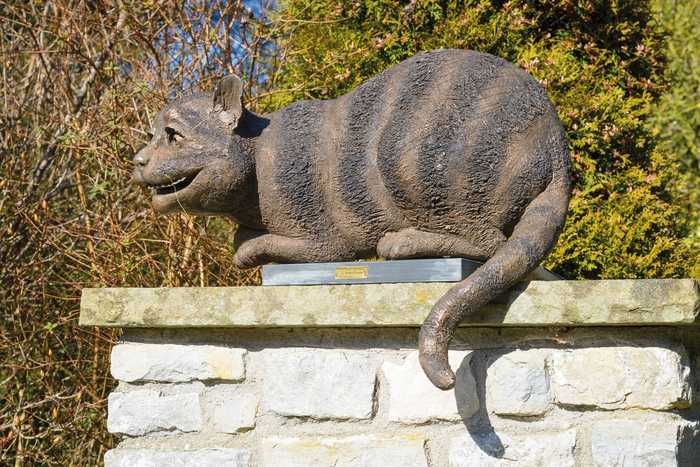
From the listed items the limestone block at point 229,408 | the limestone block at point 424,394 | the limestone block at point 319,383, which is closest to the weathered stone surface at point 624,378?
the limestone block at point 424,394

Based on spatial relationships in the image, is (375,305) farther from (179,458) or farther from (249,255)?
(179,458)

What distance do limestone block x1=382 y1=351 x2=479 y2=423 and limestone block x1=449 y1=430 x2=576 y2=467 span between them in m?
0.08

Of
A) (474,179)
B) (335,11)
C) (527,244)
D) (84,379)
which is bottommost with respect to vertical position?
(84,379)

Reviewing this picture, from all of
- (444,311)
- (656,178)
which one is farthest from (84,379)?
(656,178)

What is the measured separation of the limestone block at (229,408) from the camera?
8.21ft

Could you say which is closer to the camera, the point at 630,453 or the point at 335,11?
the point at 630,453

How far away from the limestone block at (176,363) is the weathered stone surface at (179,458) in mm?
215

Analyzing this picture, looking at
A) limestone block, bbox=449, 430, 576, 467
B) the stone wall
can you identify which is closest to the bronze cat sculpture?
the stone wall

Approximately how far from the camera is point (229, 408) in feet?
8.27

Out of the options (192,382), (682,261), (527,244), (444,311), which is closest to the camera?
(444,311)

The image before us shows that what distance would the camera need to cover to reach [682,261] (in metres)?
4.54

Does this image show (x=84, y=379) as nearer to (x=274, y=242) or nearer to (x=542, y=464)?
(x=274, y=242)

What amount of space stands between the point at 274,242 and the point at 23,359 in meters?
2.45

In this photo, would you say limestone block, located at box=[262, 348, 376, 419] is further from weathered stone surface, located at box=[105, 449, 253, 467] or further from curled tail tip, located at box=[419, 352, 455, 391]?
curled tail tip, located at box=[419, 352, 455, 391]
